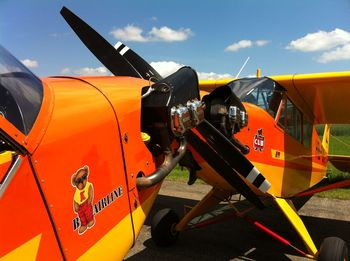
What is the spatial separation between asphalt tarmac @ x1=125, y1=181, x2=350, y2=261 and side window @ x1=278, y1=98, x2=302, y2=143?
171cm

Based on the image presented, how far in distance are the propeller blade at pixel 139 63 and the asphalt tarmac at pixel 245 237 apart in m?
2.80

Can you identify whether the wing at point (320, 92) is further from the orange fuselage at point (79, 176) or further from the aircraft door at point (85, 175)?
the aircraft door at point (85, 175)

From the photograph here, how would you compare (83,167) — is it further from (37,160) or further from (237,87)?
(237,87)

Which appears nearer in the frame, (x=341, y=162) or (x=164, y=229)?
(x=164, y=229)

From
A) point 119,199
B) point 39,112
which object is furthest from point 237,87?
point 39,112

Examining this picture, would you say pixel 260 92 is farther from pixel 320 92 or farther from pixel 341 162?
pixel 341 162

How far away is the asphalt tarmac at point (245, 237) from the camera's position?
5.40 metres

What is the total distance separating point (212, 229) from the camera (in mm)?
6547

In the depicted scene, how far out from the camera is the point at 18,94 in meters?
1.79

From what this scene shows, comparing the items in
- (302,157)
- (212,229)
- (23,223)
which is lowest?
(212,229)

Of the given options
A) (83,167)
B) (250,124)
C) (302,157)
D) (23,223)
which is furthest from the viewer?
(302,157)

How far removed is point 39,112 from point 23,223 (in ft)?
1.69

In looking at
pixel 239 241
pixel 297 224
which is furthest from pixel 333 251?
pixel 239 241

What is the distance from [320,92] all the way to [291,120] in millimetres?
871
